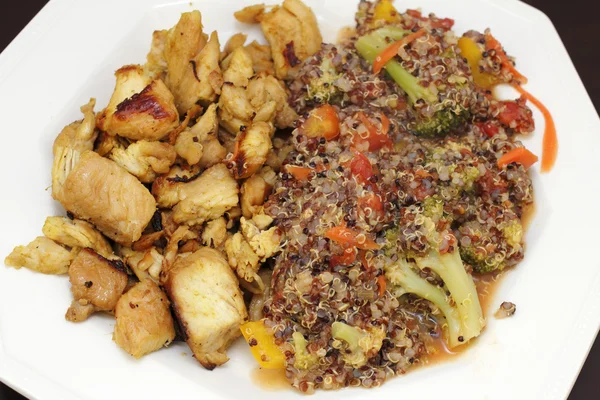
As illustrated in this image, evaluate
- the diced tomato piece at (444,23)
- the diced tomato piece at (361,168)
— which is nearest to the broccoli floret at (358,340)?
the diced tomato piece at (361,168)

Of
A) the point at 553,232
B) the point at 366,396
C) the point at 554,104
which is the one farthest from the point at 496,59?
the point at 366,396

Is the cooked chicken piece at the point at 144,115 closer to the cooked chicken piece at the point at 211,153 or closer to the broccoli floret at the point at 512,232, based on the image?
the cooked chicken piece at the point at 211,153

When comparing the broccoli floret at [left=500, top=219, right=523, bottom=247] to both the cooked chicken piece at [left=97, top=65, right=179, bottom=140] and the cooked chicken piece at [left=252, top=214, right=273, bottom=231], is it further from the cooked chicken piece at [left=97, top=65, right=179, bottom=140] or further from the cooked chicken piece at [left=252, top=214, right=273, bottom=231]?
the cooked chicken piece at [left=97, top=65, right=179, bottom=140]

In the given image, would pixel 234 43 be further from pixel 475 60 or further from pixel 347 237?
pixel 347 237

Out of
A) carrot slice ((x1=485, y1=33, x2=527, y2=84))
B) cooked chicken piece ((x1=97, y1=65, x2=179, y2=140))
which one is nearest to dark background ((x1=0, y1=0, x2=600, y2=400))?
carrot slice ((x1=485, y1=33, x2=527, y2=84))

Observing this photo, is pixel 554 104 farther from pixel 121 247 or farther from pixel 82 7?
pixel 82 7

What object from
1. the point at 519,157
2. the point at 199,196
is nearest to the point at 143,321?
the point at 199,196
